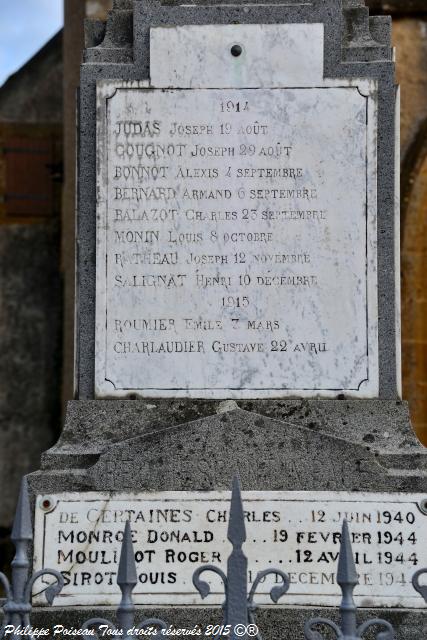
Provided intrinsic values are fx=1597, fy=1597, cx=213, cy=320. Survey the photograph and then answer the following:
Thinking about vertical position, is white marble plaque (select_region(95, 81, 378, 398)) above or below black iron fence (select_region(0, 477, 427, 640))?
above

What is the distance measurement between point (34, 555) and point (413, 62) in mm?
5592

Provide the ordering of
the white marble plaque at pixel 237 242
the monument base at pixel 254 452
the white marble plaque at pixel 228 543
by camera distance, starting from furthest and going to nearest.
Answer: the white marble plaque at pixel 237 242 < the monument base at pixel 254 452 < the white marble plaque at pixel 228 543

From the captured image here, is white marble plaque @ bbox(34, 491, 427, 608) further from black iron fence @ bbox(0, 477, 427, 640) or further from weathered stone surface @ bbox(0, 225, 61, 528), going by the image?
weathered stone surface @ bbox(0, 225, 61, 528)

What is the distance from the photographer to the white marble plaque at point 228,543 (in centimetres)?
700

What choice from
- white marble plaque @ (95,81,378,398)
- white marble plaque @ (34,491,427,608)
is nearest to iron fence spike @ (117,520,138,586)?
white marble plaque @ (34,491,427,608)

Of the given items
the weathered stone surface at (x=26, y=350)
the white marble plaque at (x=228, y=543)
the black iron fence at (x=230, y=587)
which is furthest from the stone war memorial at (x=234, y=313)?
the weathered stone surface at (x=26, y=350)

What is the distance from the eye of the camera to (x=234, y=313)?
7578 millimetres

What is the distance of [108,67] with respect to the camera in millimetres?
7820

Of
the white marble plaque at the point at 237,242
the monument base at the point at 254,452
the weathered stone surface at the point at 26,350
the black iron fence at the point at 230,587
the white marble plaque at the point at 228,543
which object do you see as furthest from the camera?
the weathered stone surface at the point at 26,350

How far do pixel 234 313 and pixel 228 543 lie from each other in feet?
3.74

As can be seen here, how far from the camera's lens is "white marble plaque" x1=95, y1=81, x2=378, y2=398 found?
755 centimetres

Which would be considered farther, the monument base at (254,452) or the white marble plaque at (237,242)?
the white marble plaque at (237,242)

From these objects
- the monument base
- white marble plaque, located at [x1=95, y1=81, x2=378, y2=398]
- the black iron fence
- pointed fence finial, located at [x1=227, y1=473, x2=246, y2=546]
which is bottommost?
the black iron fence

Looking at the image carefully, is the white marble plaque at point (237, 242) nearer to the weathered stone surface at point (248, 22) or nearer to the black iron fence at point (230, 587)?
the weathered stone surface at point (248, 22)
